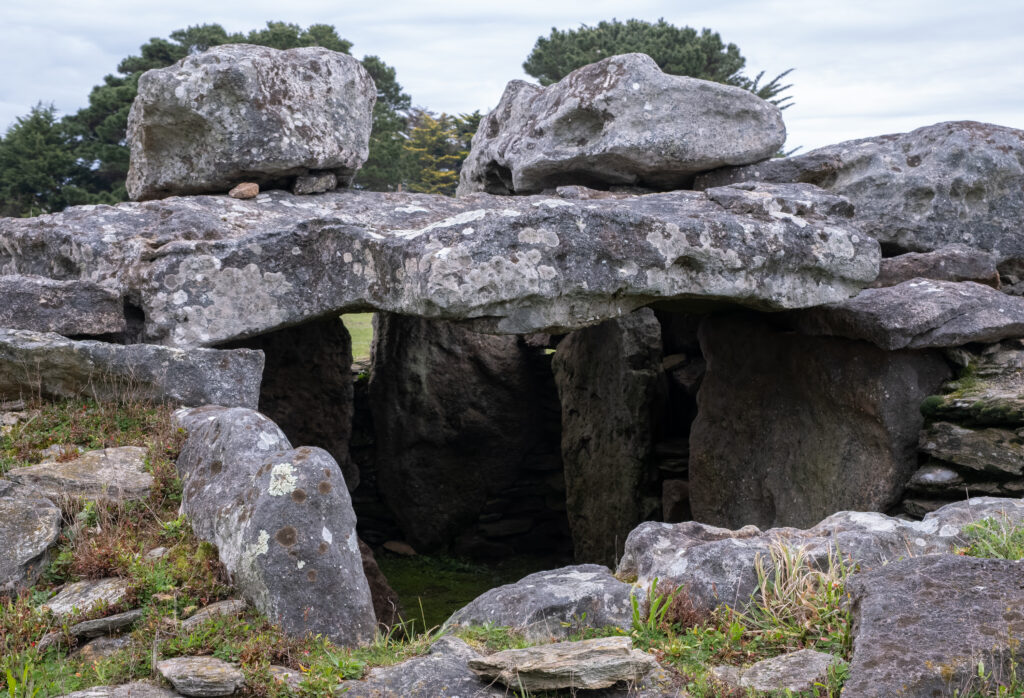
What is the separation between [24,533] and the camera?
4.06 metres

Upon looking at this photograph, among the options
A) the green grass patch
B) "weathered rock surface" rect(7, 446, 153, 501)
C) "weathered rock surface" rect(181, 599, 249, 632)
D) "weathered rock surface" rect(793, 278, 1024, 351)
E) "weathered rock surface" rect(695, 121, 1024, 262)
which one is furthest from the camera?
the green grass patch

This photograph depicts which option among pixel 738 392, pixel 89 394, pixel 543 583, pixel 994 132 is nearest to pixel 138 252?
pixel 89 394

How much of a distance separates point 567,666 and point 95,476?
2635mm

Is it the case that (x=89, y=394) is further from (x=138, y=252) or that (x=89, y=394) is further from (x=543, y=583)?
(x=543, y=583)

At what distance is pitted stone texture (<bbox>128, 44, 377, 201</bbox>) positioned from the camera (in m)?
7.31

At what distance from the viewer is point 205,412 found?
5082 millimetres

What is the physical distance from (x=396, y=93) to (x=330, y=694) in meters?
27.4

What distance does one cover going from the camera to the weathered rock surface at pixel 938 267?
24.7ft

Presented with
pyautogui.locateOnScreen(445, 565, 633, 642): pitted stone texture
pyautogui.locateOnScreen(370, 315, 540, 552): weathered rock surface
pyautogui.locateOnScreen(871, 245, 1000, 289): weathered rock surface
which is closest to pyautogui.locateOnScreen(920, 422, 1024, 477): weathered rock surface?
pyautogui.locateOnScreen(871, 245, 1000, 289): weathered rock surface

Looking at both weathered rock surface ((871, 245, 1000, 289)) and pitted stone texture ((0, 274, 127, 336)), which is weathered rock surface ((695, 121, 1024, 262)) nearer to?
weathered rock surface ((871, 245, 1000, 289))

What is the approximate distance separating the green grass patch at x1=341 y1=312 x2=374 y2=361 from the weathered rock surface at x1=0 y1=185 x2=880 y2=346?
224 inches

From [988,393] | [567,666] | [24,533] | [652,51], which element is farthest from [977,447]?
[652,51]

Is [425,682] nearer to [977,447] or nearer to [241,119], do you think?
[977,447]

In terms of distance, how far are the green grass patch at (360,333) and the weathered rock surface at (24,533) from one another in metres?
8.08
